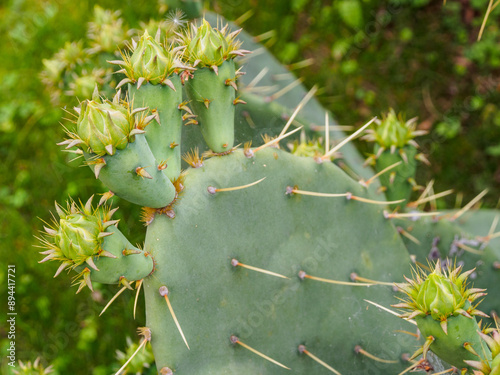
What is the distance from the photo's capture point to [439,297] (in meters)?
0.85

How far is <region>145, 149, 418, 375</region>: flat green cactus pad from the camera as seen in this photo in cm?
101

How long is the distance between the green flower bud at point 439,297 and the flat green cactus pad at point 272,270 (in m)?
0.37

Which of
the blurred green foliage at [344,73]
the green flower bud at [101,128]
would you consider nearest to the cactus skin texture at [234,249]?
the green flower bud at [101,128]

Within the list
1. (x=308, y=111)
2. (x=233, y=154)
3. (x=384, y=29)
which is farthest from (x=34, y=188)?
(x=384, y=29)

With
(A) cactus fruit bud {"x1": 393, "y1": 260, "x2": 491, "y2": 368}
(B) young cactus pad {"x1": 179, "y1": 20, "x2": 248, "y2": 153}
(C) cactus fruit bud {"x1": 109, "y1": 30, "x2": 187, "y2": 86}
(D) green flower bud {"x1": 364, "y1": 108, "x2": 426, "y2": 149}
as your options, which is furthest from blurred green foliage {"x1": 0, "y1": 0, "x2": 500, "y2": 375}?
(A) cactus fruit bud {"x1": 393, "y1": 260, "x2": 491, "y2": 368}

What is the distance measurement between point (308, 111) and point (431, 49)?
127 cm

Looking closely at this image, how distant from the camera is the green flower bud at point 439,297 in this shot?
85 centimetres

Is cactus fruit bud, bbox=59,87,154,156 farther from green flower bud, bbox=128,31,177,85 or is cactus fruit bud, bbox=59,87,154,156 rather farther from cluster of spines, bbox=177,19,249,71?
cluster of spines, bbox=177,19,249,71

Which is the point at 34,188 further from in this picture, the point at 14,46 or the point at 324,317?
the point at 324,317

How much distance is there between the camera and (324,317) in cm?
124

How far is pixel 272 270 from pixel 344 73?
6.77ft

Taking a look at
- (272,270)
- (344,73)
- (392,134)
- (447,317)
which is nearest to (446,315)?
(447,317)

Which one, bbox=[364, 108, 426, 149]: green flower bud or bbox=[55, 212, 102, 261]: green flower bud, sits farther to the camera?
bbox=[364, 108, 426, 149]: green flower bud

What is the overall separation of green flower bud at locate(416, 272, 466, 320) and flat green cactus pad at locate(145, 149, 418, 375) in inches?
14.6
